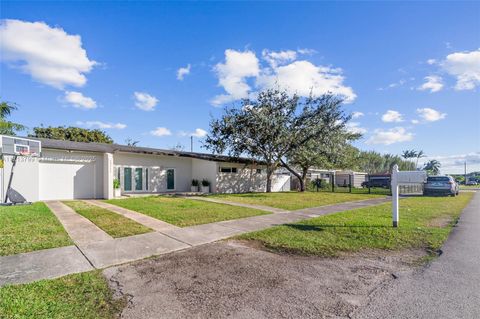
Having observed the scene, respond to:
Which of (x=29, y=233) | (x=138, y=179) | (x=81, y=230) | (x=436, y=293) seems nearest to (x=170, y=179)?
(x=138, y=179)

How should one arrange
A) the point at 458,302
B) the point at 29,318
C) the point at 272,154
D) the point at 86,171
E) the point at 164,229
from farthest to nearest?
the point at 272,154
the point at 86,171
the point at 164,229
the point at 458,302
the point at 29,318

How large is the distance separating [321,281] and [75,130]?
3674 centimetres

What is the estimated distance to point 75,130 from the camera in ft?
107

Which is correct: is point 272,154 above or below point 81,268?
above

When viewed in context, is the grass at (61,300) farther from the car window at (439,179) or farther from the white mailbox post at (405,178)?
the car window at (439,179)

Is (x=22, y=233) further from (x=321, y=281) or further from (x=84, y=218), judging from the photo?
(x=321, y=281)

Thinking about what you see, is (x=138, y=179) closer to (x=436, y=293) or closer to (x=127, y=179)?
(x=127, y=179)

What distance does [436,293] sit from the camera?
317 cm

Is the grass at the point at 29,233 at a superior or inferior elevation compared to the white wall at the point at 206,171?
inferior

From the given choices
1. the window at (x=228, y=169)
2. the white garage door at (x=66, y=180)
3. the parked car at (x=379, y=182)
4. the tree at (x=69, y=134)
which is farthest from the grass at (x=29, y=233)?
the parked car at (x=379, y=182)

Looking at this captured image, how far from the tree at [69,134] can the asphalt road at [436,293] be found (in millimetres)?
36138

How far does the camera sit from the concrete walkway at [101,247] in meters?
3.95

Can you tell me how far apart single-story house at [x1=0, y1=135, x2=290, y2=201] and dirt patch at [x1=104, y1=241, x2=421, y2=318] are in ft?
38.7

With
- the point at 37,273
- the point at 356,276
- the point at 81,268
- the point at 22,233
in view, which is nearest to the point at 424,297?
the point at 356,276
